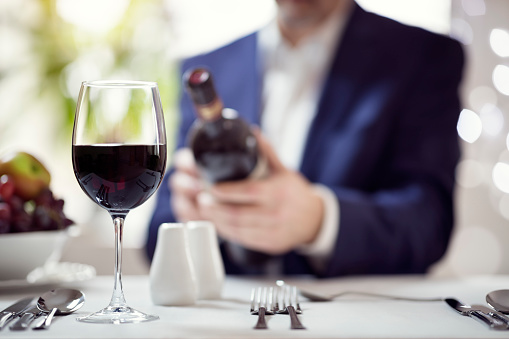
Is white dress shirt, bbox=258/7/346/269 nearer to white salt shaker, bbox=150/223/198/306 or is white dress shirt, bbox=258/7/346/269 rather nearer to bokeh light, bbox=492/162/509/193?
white salt shaker, bbox=150/223/198/306

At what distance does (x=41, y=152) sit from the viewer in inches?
156

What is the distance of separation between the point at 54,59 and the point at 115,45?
1.18ft

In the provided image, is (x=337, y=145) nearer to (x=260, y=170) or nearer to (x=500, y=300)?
(x=260, y=170)

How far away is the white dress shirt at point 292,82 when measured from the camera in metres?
2.12

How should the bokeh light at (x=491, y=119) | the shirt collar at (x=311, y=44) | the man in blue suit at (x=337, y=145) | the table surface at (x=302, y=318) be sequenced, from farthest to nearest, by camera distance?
the bokeh light at (x=491, y=119) → the shirt collar at (x=311, y=44) → the man in blue suit at (x=337, y=145) → the table surface at (x=302, y=318)

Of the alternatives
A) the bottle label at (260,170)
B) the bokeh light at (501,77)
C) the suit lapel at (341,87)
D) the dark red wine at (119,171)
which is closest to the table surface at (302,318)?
the dark red wine at (119,171)

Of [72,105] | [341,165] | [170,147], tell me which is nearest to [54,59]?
[72,105]

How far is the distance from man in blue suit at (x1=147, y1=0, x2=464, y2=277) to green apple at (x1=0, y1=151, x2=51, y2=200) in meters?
0.38

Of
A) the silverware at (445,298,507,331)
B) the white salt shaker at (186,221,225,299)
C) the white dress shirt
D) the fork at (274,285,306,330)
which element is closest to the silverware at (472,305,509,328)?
the silverware at (445,298,507,331)

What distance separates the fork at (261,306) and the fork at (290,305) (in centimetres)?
1

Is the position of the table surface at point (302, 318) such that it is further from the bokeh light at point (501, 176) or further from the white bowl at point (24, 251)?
the bokeh light at point (501, 176)

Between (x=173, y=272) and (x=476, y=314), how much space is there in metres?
0.44

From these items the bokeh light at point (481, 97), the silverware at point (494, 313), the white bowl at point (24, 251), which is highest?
the bokeh light at point (481, 97)

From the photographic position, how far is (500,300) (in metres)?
0.93
